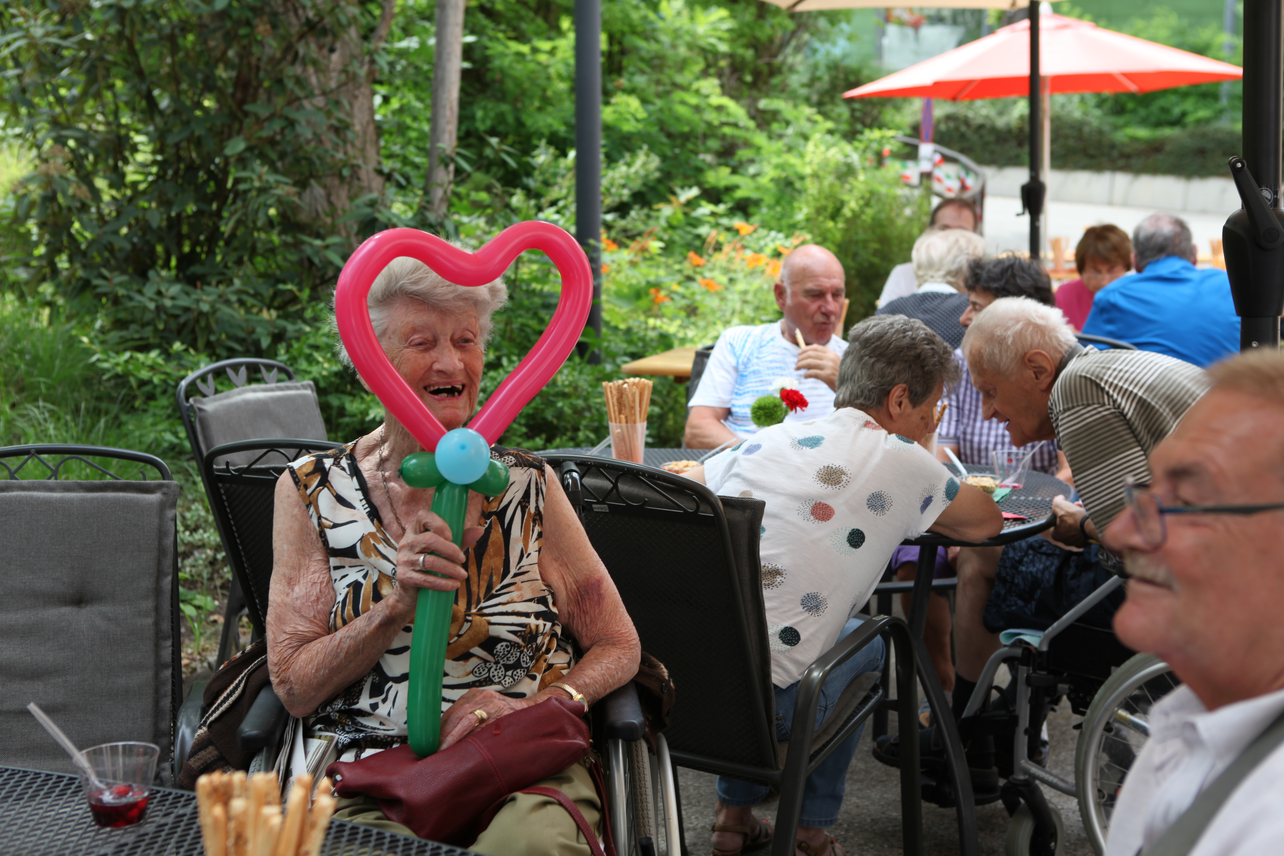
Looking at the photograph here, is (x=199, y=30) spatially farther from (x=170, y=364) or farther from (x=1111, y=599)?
(x=1111, y=599)

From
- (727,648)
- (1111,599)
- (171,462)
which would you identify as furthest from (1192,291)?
(171,462)

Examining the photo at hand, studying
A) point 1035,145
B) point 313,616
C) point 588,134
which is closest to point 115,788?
point 313,616

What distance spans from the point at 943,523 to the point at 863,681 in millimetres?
393

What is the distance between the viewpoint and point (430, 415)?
1.51 metres

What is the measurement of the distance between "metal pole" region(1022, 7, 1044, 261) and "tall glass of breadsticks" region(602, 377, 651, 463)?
2.92 m

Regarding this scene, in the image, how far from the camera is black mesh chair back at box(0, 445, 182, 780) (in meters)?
1.98

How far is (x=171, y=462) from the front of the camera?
180 inches

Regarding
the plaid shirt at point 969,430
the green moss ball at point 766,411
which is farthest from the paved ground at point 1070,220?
the green moss ball at point 766,411

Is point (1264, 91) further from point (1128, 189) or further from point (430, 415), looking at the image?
point (1128, 189)

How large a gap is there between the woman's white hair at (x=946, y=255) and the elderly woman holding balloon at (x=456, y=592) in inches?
125

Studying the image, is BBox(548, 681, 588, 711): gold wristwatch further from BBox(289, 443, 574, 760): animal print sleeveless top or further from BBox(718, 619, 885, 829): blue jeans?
BBox(718, 619, 885, 829): blue jeans

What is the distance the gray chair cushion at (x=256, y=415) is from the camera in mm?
2818

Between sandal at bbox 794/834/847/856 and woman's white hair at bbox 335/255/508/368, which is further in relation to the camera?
sandal at bbox 794/834/847/856

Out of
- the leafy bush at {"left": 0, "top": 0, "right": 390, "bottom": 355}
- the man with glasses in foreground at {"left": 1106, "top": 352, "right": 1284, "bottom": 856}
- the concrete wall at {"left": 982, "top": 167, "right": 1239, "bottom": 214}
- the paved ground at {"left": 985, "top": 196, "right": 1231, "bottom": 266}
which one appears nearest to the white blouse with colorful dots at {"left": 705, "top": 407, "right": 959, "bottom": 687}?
the man with glasses in foreground at {"left": 1106, "top": 352, "right": 1284, "bottom": 856}
